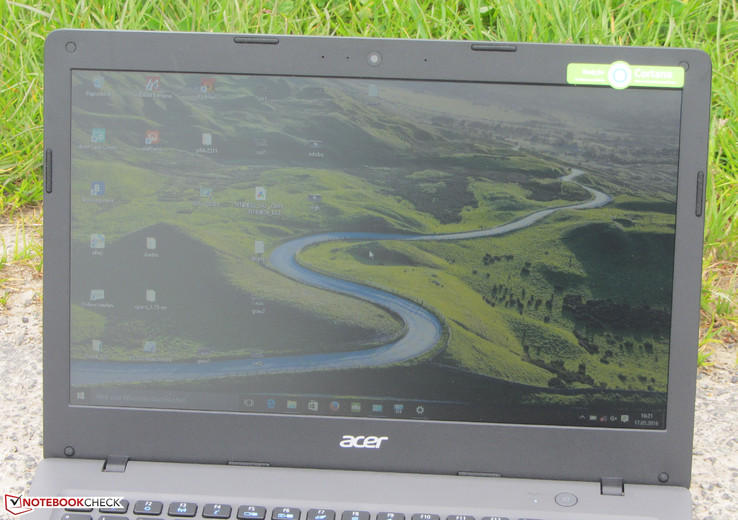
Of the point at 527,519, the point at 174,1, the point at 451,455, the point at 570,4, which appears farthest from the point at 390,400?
the point at 174,1

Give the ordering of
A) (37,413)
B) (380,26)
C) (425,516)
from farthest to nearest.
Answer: (380,26)
(37,413)
(425,516)

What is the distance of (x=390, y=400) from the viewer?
95 cm

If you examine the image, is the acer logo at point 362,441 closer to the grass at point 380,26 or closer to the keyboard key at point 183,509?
the keyboard key at point 183,509

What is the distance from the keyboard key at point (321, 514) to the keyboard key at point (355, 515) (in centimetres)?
1

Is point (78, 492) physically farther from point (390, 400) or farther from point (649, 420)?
point (649, 420)

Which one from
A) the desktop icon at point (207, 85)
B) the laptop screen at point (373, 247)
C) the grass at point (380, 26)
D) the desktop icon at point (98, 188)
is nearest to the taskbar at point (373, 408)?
the laptop screen at point (373, 247)

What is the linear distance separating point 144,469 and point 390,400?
0.35m

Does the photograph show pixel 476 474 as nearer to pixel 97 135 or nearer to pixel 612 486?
pixel 612 486

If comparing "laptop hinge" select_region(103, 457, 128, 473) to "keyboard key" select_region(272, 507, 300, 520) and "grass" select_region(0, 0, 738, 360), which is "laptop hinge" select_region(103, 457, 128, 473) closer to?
"keyboard key" select_region(272, 507, 300, 520)

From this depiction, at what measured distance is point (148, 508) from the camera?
890 millimetres

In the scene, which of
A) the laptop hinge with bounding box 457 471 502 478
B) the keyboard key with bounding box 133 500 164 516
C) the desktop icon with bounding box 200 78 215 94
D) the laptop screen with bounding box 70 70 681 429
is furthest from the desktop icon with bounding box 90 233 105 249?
the laptop hinge with bounding box 457 471 502 478

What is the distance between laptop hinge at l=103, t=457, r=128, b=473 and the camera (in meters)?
0.96

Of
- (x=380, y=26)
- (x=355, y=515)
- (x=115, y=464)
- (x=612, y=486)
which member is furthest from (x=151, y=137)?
(x=380, y=26)

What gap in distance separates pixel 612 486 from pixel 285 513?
1.40 ft
